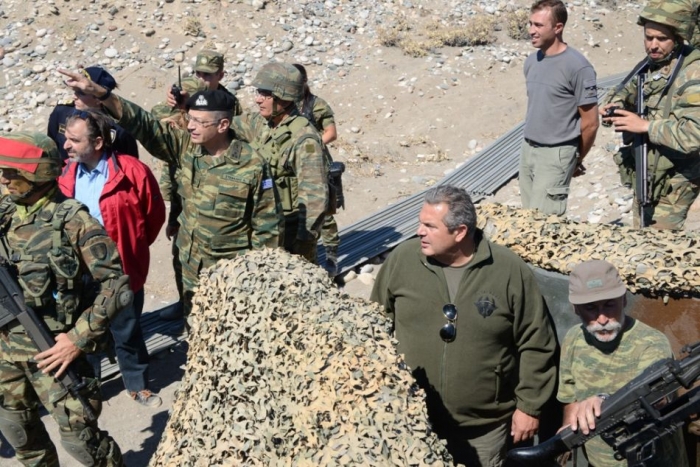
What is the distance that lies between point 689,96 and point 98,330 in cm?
369

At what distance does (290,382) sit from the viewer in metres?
3.27

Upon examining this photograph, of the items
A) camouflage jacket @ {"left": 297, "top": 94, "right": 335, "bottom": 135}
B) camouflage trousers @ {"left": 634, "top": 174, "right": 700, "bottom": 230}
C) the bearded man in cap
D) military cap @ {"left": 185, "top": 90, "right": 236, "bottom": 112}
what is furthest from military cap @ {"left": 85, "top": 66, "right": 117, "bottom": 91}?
camouflage trousers @ {"left": 634, "top": 174, "right": 700, "bottom": 230}

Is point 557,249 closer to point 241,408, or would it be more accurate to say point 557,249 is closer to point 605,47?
point 241,408

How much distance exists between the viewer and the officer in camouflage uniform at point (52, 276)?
4.08 meters

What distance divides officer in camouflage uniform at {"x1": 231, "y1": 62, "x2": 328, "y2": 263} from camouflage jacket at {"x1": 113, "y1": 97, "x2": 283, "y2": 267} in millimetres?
474

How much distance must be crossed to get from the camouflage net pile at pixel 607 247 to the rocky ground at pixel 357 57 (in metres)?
5.84

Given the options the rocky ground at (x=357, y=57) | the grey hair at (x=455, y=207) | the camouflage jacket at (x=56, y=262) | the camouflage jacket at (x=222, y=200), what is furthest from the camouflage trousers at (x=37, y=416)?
the rocky ground at (x=357, y=57)

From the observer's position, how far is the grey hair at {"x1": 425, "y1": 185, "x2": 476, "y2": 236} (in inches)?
148

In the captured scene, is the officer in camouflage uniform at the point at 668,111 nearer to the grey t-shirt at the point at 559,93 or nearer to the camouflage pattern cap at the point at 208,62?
the grey t-shirt at the point at 559,93

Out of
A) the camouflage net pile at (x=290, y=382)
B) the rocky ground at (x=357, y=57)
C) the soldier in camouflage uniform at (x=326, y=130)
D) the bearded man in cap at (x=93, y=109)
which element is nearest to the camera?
the camouflage net pile at (x=290, y=382)

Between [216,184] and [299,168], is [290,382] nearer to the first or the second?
[216,184]

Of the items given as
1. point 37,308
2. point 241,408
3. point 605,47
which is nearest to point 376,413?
point 241,408

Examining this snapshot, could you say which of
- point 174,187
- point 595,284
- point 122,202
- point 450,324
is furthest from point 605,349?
point 174,187

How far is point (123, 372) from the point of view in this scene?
5887 millimetres
